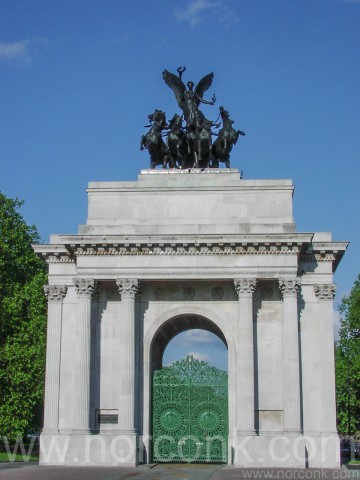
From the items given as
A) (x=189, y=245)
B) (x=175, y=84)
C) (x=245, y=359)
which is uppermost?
(x=175, y=84)

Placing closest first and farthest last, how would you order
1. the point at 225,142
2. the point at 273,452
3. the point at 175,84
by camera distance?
the point at 273,452 < the point at 225,142 < the point at 175,84

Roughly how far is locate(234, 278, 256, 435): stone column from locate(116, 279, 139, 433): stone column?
4.45 metres

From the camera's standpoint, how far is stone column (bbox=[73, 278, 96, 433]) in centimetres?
3575

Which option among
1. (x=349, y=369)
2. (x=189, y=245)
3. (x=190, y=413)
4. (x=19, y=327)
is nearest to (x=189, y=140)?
(x=189, y=245)

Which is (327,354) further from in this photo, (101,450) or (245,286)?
(101,450)

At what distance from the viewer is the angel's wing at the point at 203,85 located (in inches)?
1658

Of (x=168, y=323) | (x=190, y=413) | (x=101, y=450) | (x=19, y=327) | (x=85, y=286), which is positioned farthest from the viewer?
(x=19, y=327)

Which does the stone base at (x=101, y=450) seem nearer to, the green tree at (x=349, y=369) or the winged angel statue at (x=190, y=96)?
the winged angel statue at (x=190, y=96)

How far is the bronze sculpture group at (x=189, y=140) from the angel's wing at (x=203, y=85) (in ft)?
3.16

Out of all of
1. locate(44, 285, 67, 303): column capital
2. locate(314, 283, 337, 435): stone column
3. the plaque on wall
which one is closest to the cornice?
locate(44, 285, 67, 303): column capital

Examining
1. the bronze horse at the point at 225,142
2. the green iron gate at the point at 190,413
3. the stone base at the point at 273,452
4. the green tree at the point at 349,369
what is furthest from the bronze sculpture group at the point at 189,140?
the green tree at the point at 349,369

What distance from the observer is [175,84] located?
4247cm

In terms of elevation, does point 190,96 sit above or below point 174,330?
above

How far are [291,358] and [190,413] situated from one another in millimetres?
5246
